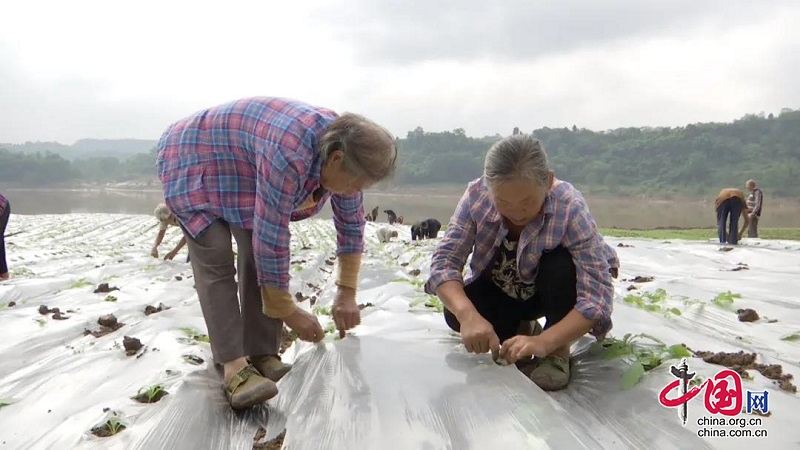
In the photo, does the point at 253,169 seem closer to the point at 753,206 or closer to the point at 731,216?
the point at 731,216

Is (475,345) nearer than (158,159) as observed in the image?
Yes

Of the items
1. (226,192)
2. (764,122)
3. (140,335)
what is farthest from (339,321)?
(764,122)

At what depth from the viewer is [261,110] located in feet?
6.41

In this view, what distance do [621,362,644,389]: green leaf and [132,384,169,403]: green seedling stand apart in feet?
4.98

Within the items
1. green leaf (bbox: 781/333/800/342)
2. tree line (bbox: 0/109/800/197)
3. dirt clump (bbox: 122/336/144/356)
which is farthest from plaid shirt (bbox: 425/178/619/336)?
tree line (bbox: 0/109/800/197)

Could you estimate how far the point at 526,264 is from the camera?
2062 millimetres

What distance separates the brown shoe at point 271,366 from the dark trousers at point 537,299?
715 millimetres

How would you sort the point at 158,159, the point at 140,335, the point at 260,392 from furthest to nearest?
1. the point at 140,335
2. the point at 158,159
3. the point at 260,392

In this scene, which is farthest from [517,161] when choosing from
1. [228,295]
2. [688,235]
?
[688,235]

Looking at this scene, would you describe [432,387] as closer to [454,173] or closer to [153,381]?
[153,381]

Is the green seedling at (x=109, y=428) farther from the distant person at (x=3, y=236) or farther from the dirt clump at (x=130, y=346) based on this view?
the distant person at (x=3, y=236)

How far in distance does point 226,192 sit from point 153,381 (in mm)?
731

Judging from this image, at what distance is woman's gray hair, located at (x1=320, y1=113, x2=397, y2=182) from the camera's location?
1.75 metres

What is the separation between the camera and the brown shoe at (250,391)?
171 cm
